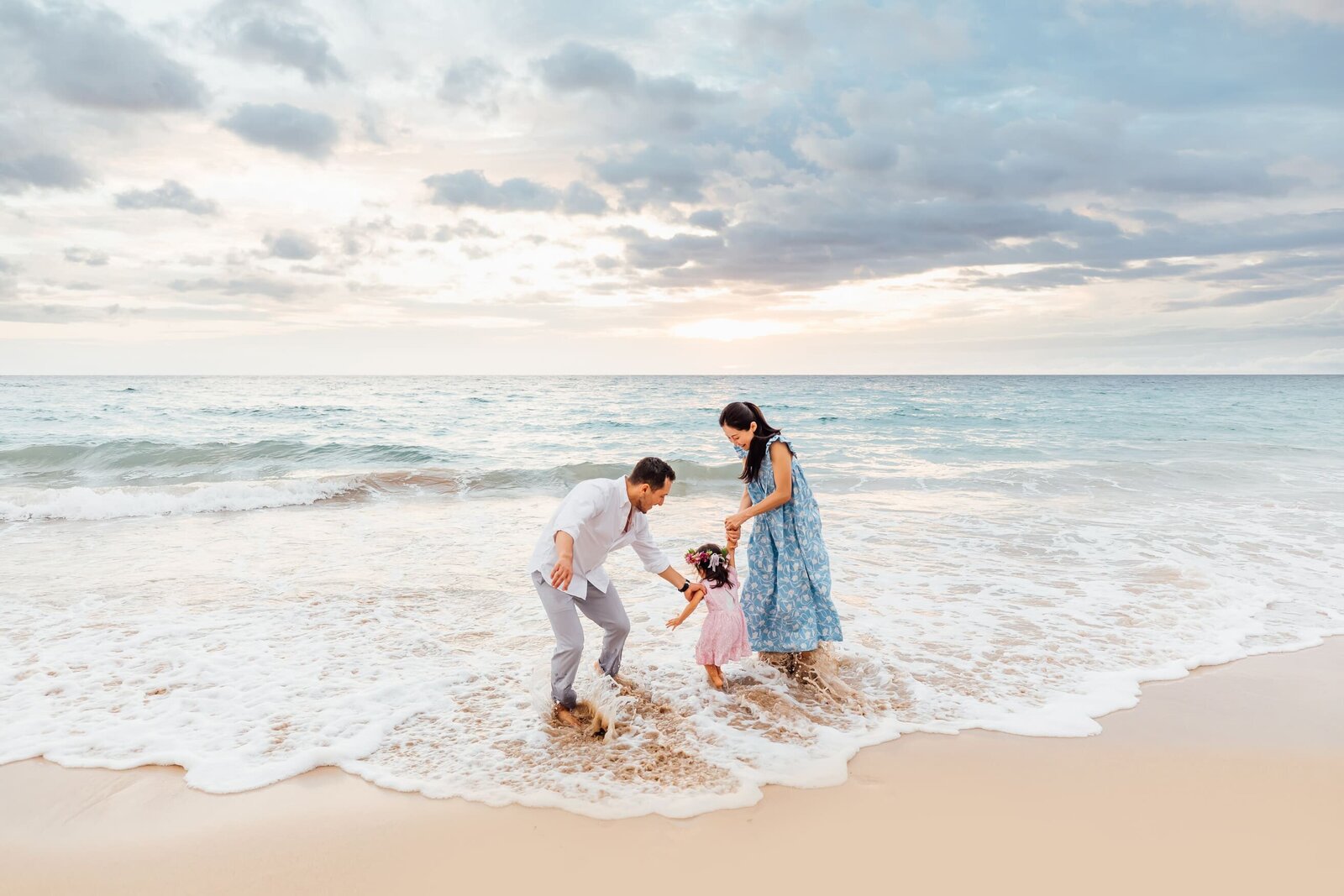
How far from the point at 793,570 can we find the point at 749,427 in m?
1.01

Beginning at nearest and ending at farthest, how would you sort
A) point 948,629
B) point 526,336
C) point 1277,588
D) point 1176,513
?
point 948,629, point 1277,588, point 1176,513, point 526,336

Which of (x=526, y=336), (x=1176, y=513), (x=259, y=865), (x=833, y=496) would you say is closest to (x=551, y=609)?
(x=259, y=865)

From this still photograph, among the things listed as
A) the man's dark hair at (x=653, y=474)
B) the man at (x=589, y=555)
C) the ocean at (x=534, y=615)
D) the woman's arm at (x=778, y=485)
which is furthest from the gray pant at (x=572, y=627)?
the woman's arm at (x=778, y=485)

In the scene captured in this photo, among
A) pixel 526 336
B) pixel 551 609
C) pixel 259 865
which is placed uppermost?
pixel 526 336

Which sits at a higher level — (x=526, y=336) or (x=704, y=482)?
(x=526, y=336)

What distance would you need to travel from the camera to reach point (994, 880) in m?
3.15

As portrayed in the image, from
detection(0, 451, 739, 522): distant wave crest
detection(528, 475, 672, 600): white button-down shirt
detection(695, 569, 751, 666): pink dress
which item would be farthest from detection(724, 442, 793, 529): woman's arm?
detection(0, 451, 739, 522): distant wave crest

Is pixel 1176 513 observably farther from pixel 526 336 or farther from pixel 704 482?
pixel 526 336

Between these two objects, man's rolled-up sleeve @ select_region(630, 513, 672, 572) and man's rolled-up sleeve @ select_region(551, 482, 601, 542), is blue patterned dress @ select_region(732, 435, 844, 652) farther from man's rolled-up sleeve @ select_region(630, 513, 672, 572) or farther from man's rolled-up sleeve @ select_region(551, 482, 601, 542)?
man's rolled-up sleeve @ select_region(551, 482, 601, 542)

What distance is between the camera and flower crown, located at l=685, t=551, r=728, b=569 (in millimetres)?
4848

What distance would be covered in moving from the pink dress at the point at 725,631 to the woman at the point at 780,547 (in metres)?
0.15

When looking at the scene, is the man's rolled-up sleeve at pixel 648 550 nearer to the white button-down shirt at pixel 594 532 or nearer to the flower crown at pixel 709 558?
the white button-down shirt at pixel 594 532

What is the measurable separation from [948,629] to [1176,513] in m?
8.19

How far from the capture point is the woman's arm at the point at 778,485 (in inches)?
185
